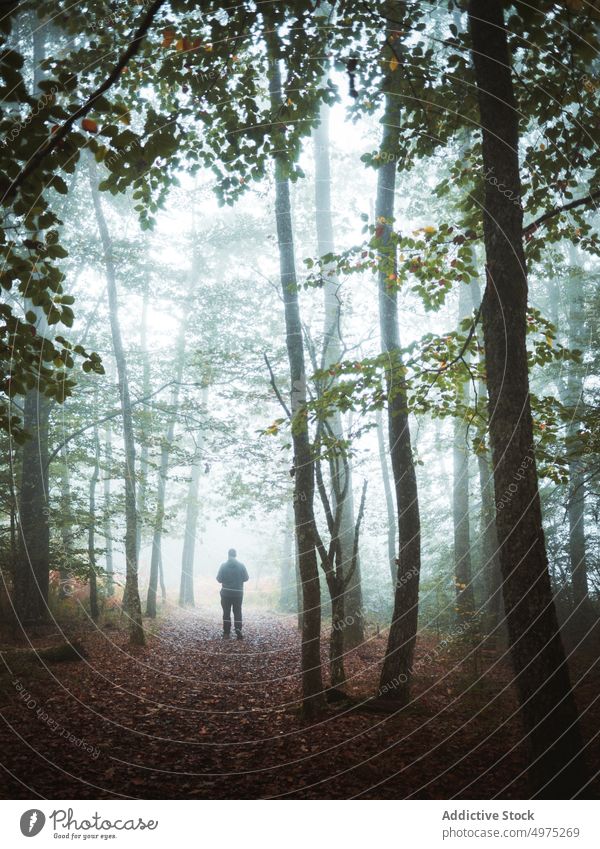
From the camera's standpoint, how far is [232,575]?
32.3 feet

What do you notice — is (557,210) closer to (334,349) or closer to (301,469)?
(301,469)

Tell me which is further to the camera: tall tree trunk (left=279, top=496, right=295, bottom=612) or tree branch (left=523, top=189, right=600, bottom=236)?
tall tree trunk (left=279, top=496, right=295, bottom=612)

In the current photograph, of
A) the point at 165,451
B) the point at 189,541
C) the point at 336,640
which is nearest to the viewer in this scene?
the point at 336,640

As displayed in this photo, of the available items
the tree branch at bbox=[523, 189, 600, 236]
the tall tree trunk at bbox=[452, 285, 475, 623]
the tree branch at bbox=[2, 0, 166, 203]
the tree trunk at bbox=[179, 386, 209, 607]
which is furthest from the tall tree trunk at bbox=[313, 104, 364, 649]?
the tree branch at bbox=[2, 0, 166, 203]

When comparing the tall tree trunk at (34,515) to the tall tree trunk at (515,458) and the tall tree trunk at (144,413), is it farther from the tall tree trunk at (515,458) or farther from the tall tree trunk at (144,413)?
the tall tree trunk at (515,458)

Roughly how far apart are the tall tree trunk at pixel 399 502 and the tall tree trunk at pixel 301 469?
868 millimetres

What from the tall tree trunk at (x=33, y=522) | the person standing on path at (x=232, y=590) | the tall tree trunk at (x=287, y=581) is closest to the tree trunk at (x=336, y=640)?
the person standing on path at (x=232, y=590)

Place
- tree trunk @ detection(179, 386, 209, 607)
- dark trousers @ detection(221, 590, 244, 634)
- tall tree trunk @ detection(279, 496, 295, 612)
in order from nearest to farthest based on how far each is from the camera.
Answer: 1. dark trousers @ detection(221, 590, 244, 634)
2. tree trunk @ detection(179, 386, 209, 607)
3. tall tree trunk @ detection(279, 496, 295, 612)

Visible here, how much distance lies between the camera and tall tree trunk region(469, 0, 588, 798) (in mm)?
2986

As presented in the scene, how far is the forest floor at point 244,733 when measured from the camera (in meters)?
3.30

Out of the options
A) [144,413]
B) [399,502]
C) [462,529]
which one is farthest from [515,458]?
[144,413]

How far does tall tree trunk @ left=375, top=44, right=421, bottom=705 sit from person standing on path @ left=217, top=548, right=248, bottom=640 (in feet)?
15.5

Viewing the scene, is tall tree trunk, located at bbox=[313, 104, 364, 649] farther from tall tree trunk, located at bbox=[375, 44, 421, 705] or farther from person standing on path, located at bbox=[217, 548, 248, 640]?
tall tree trunk, located at bbox=[375, 44, 421, 705]

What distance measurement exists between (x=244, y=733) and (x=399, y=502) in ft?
9.40
